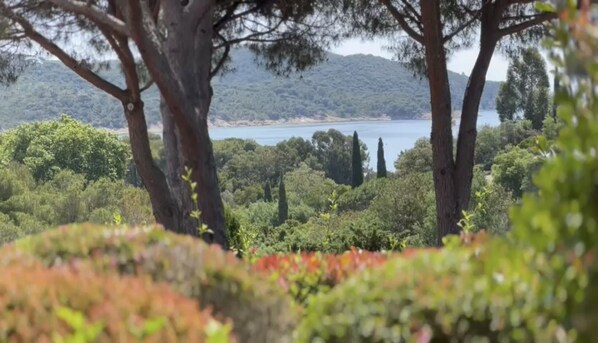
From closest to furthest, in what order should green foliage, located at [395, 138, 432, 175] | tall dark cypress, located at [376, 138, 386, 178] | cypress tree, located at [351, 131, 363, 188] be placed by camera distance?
green foliage, located at [395, 138, 432, 175], tall dark cypress, located at [376, 138, 386, 178], cypress tree, located at [351, 131, 363, 188]

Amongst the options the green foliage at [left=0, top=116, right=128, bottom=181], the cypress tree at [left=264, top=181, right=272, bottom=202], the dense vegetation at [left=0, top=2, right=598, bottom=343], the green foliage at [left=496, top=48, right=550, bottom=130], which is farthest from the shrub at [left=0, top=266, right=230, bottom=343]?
the green foliage at [left=496, top=48, right=550, bottom=130]

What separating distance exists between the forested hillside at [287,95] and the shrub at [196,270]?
6260 cm

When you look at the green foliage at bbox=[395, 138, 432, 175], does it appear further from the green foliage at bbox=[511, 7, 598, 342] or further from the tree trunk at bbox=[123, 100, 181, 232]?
the green foliage at bbox=[511, 7, 598, 342]

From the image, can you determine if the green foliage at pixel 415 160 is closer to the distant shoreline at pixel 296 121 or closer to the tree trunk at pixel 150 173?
the distant shoreline at pixel 296 121

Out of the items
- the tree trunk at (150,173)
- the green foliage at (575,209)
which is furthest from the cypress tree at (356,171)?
the green foliage at (575,209)

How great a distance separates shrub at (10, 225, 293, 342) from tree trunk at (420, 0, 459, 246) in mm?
4781

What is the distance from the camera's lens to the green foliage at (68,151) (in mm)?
43062

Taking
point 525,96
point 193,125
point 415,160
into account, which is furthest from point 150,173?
point 525,96

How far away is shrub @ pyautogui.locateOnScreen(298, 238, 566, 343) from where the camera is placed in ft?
4.18

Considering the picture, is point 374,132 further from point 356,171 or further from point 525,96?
point 356,171

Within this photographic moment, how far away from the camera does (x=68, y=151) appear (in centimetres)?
4372

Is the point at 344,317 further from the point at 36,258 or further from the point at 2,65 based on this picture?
the point at 2,65

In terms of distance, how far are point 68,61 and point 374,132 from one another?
57.2 m

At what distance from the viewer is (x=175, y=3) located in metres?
5.60
